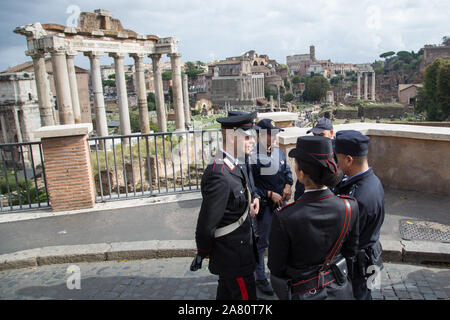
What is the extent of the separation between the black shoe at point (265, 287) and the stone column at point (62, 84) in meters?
14.9

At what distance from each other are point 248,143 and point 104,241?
9.83 ft

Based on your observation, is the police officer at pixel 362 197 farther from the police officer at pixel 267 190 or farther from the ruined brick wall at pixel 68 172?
the ruined brick wall at pixel 68 172

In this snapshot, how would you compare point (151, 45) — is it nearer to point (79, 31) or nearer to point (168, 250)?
point (79, 31)

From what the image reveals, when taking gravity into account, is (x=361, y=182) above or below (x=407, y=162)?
above

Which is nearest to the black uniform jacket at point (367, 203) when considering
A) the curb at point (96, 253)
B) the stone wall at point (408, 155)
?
the curb at point (96, 253)

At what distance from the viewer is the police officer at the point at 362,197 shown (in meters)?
2.95

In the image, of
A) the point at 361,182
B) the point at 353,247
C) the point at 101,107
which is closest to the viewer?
the point at 353,247

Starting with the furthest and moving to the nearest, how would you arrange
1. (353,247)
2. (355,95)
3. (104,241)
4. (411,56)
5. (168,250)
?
(411,56), (355,95), (104,241), (168,250), (353,247)

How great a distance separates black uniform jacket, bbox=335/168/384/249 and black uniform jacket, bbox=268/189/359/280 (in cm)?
35

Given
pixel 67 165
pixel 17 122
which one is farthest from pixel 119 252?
pixel 17 122

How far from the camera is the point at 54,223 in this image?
599 centimetres
